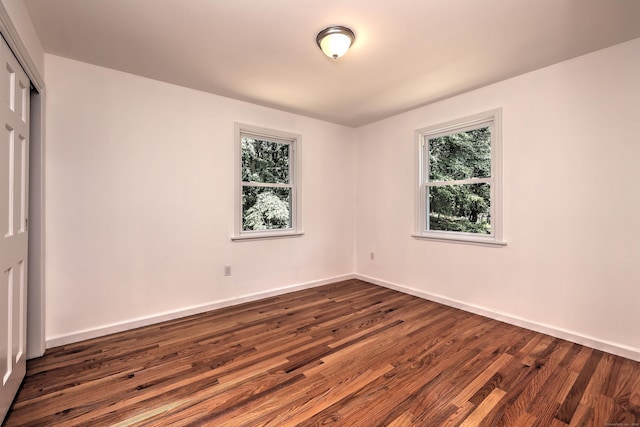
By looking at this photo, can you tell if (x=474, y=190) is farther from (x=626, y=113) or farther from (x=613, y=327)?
(x=613, y=327)

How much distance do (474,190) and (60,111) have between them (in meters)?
4.10

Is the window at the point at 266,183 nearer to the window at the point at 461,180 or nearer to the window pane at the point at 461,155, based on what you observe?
the window at the point at 461,180

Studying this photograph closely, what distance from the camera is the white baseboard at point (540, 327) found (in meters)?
2.27

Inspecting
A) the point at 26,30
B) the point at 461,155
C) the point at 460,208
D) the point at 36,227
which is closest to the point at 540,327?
the point at 460,208

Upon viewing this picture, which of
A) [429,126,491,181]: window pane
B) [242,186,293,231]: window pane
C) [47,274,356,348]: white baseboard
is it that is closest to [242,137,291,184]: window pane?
[242,186,293,231]: window pane

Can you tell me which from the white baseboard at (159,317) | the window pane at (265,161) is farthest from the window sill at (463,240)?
the window pane at (265,161)

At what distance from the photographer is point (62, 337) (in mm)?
2465

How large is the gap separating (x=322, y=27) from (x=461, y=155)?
7.31 ft

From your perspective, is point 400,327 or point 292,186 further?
point 292,186

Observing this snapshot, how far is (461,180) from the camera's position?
3.37 meters

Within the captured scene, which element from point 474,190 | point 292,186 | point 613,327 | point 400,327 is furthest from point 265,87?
point 613,327

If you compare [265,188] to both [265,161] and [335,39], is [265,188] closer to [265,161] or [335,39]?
[265,161]

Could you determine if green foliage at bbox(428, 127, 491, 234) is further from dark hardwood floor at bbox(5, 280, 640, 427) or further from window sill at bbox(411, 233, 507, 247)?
dark hardwood floor at bbox(5, 280, 640, 427)

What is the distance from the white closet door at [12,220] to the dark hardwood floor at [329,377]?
25 centimetres
